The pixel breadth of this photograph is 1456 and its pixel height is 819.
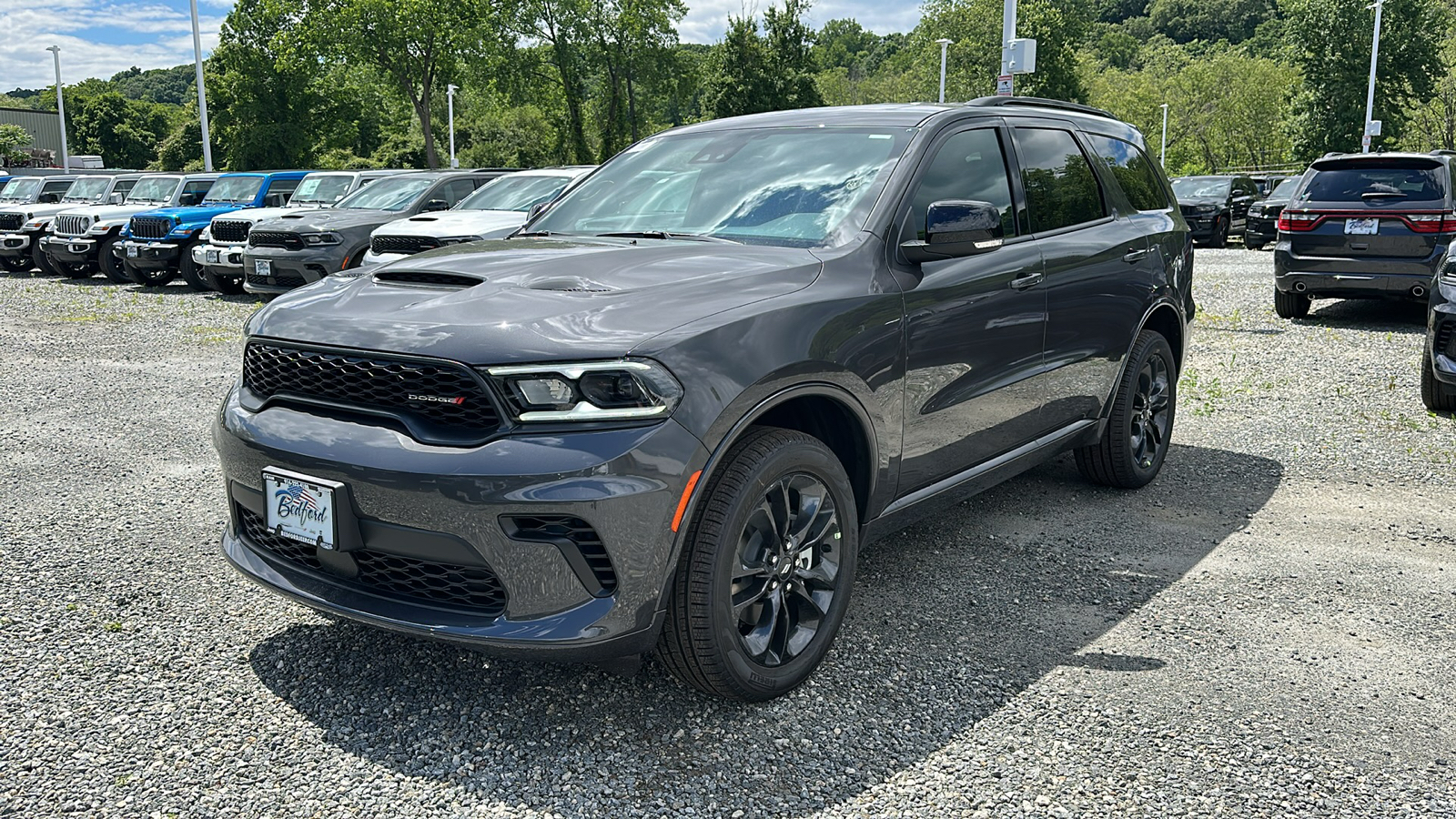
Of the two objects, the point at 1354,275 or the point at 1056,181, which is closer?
the point at 1056,181

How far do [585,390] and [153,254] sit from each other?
1564 cm

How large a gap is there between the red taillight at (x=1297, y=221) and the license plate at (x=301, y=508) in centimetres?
1082

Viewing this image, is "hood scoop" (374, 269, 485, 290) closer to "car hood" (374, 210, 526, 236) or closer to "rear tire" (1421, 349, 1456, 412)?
"rear tire" (1421, 349, 1456, 412)

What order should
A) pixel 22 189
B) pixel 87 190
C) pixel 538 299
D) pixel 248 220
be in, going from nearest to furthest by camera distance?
pixel 538 299 → pixel 248 220 → pixel 87 190 → pixel 22 189

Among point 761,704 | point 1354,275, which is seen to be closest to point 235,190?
point 1354,275

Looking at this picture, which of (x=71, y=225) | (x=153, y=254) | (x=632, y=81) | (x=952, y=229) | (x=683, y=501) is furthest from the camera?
(x=632, y=81)

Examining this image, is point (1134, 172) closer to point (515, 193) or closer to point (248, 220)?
point (515, 193)

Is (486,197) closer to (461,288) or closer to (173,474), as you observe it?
(173,474)

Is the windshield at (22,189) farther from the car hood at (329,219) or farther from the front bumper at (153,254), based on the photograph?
the car hood at (329,219)

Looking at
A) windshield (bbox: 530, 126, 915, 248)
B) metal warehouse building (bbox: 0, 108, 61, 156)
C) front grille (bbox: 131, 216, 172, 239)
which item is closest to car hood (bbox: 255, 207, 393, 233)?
front grille (bbox: 131, 216, 172, 239)

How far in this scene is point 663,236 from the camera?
404cm

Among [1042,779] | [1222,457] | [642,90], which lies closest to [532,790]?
[1042,779]

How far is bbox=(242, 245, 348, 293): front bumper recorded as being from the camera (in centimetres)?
1288

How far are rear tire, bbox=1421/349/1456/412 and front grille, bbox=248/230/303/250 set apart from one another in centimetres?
1103
